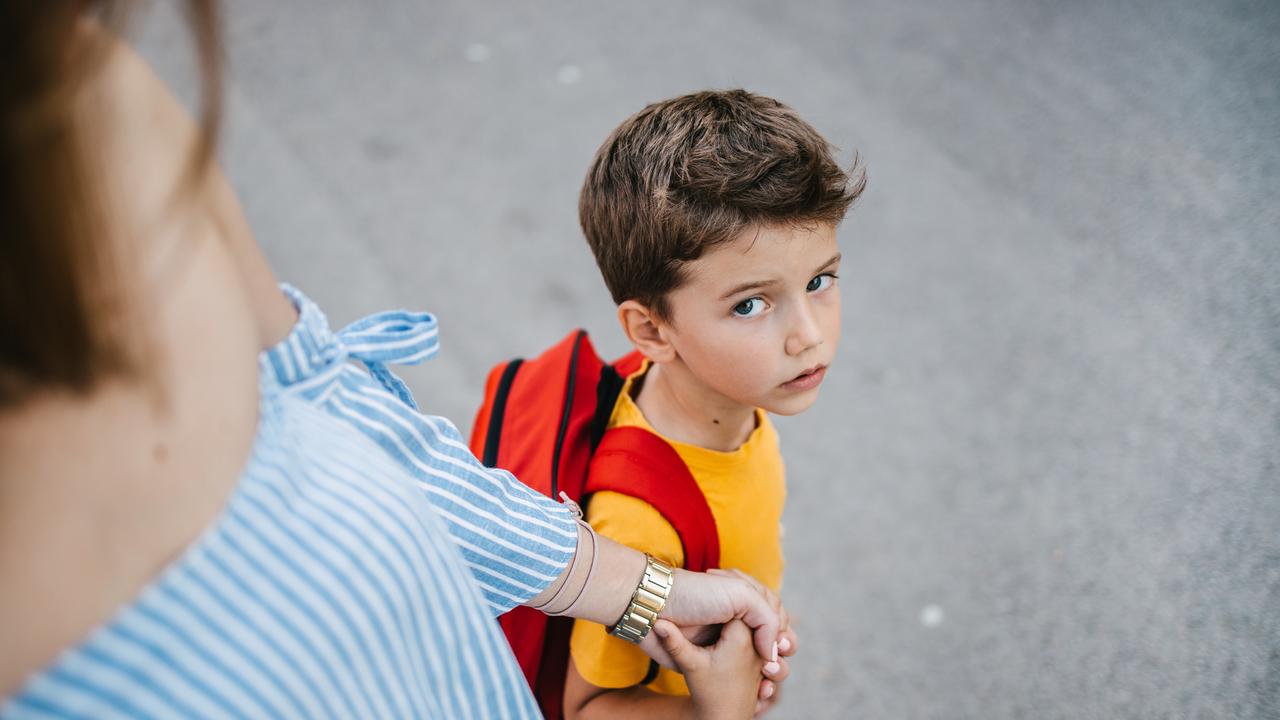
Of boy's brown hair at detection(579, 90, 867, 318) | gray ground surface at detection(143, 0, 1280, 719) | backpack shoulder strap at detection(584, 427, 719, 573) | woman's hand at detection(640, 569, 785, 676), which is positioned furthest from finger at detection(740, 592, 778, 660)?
gray ground surface at detection(143, 0, 1280, 719)

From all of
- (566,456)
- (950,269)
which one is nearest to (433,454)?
(566,456)

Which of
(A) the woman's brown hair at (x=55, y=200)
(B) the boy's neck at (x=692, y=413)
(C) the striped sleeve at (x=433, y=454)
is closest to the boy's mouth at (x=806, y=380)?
(B) the boy's neck at (x=692, y=413)

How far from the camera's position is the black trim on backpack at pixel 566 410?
39.4 inches

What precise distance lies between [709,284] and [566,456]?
0.27 m

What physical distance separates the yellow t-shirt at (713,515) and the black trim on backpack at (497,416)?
146mm

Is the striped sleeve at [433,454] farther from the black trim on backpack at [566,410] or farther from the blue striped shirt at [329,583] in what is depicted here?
the black trim on backpack at [566,410]

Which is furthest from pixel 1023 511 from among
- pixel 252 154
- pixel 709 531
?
pixel 252 154

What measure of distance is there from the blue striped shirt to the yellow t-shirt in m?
0.22

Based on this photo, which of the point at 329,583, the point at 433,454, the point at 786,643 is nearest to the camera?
the point at 329,583

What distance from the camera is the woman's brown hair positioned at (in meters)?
0.39

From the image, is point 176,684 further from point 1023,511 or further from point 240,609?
point 1023,511

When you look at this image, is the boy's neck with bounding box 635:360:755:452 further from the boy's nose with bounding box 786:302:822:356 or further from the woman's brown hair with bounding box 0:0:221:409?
the woman's brown hair with bounding box 0:0:221:409

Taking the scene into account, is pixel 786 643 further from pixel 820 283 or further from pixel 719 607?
pixel 820 283

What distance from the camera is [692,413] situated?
1.10 metres
